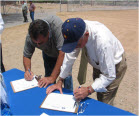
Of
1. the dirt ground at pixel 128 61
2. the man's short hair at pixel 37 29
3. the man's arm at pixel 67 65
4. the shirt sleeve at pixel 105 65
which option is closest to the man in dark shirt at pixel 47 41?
the man's short hair at pixel 37 29

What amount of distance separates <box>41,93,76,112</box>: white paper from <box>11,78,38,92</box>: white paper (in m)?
0.30

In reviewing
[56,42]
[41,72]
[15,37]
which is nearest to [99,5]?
[15,37]

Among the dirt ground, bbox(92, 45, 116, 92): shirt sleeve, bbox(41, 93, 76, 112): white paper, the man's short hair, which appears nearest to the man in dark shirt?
the man's short hair

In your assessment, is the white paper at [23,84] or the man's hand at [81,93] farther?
the white paper at [23,84]

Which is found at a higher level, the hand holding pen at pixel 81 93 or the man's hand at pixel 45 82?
the hand holding pen at pixel 81 93

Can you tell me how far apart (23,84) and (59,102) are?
1.84 ft

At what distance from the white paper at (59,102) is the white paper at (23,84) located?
30 cm

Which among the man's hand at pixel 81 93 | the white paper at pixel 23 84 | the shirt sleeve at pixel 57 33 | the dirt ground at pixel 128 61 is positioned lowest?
the dirt ground at pixel 128 61

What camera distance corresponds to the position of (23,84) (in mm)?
1810

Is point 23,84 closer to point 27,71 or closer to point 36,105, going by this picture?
point 27,71

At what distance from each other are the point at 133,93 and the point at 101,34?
203cm

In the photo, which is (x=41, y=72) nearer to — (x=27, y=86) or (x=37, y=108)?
(x=27, y=86)

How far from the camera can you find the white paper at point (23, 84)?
5.68 feet

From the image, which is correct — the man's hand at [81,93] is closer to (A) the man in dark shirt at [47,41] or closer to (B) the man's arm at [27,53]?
(A) the man in dark shirt at [47,41]
